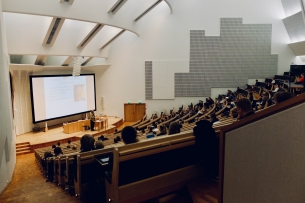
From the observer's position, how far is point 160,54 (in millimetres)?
13156

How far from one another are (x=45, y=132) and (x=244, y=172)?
35.4 ft

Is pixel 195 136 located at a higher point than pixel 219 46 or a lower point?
lower

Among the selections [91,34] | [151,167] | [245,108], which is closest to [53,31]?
[91,34]

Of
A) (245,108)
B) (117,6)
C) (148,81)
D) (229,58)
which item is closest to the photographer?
(245,108)

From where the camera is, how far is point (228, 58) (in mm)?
12938

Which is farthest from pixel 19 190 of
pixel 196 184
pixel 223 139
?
pixel 223 139

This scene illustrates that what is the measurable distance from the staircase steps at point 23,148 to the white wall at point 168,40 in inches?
219

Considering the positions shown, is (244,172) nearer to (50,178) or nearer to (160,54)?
(50,178)

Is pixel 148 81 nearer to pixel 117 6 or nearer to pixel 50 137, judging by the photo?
pixel 117 6

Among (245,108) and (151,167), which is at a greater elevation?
(245,108)

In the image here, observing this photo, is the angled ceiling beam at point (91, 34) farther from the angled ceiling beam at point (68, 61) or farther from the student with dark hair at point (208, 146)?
the student with dark hair at point (208, 146)

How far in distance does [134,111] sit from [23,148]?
6.15 meters

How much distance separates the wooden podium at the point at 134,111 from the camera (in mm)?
13473

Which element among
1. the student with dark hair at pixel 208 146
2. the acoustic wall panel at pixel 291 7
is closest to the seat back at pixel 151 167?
the student with dark hair at pixel 208 146
